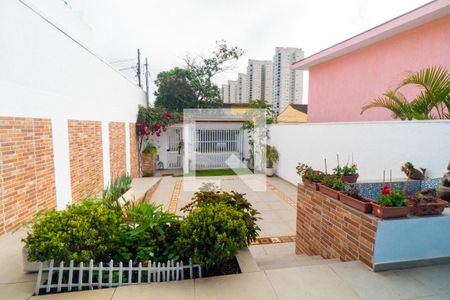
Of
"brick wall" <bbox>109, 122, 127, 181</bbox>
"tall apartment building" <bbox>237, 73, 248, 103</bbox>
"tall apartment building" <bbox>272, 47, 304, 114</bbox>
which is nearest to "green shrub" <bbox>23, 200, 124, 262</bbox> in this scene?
"brick wall" <bbox>109, 122, 127, 181</bbox>

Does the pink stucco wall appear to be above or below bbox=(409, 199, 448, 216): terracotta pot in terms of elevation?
above

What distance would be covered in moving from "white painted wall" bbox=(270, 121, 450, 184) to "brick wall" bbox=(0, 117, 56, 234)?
6282 millimetres

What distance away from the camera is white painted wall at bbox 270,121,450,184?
11.9 ft

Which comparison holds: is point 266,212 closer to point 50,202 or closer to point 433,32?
point 50,202

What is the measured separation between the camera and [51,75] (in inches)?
155

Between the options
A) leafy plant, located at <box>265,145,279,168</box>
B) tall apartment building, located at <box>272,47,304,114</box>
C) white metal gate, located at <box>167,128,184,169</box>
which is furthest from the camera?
tall apartment building, located at <box>272,47,304,114</box>

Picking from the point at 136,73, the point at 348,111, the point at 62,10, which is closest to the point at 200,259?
the point at 348,111

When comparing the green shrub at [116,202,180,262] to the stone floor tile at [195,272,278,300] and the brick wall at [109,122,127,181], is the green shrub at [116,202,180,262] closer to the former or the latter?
the stone floor tile at [195,272,278,300]

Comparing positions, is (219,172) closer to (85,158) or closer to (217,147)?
(217,147)

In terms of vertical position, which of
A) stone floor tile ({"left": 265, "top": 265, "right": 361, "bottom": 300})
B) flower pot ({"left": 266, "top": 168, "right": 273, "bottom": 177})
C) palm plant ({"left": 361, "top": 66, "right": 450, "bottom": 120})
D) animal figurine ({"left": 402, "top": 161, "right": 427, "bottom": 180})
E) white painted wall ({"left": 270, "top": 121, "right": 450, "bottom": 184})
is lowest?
flower pot ({"left": 266, "top": 168, "right": 273, "bottom": 177})

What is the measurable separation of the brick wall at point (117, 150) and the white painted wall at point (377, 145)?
20.9 feet

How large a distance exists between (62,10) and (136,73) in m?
9.66

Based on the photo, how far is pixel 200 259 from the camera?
221cm

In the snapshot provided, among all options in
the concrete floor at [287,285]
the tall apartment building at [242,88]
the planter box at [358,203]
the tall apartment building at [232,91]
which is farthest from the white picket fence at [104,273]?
the tall apartment building at [232,91]
